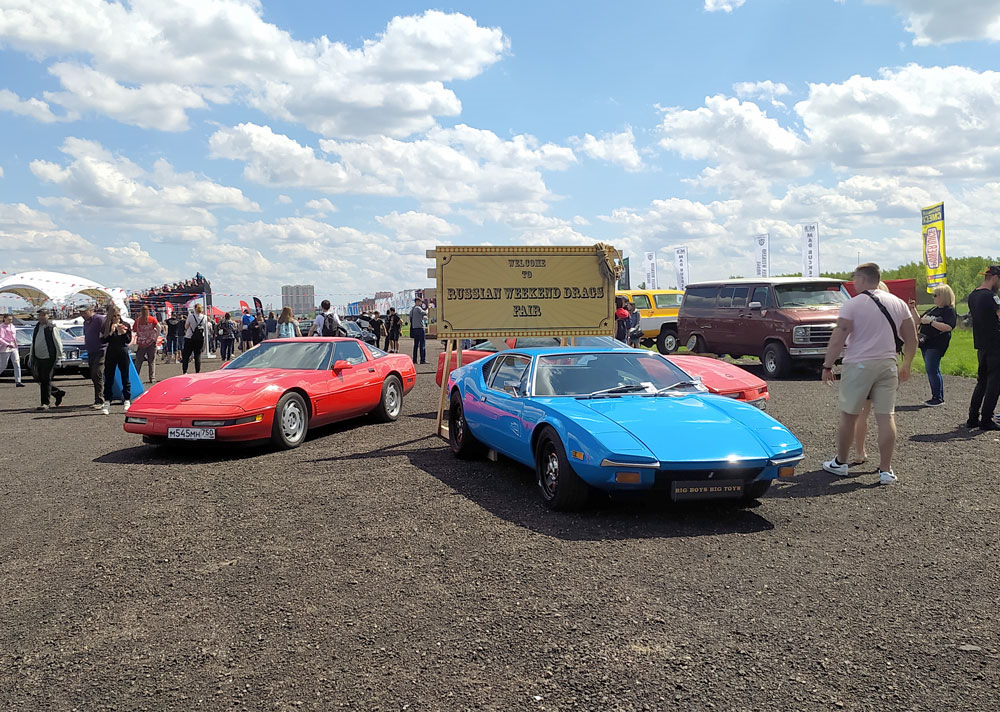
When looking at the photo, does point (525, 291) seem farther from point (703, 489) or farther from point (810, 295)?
point (810, 295)

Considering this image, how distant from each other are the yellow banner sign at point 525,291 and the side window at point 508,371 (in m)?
1.48

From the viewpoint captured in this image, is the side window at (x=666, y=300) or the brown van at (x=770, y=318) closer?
the brown van at (x=770, y=318)

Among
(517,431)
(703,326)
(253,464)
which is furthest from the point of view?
(703,326)

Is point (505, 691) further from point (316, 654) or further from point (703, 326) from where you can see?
point (703, 326)

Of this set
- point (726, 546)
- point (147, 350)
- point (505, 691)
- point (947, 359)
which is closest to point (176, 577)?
point (505, 691)

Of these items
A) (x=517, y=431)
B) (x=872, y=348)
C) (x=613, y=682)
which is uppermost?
(x=872, y=348)

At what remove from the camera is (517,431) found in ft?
22.1

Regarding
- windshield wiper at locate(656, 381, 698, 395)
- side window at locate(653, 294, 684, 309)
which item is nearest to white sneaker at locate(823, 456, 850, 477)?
windshield wiper at locate(656, 381, 698, 395)

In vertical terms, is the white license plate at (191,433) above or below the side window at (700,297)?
below

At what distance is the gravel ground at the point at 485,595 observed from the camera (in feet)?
10.6

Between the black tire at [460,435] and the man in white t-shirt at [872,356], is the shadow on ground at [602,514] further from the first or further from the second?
the man in white t-shirt at [872,356]

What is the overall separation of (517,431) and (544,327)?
9.85 ft

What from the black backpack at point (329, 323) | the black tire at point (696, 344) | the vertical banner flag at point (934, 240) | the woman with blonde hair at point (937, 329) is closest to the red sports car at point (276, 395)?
the woman with blonde hair at point (937, 329)

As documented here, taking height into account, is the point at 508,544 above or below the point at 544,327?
below
